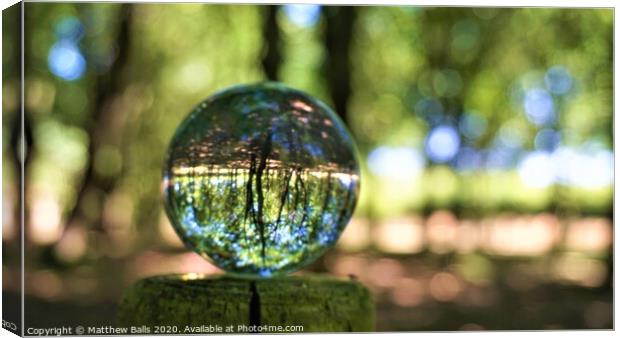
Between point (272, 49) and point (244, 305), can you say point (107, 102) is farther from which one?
point (244, 305)

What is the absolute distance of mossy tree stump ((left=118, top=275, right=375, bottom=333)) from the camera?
600 cm

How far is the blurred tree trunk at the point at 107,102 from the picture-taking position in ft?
46.4

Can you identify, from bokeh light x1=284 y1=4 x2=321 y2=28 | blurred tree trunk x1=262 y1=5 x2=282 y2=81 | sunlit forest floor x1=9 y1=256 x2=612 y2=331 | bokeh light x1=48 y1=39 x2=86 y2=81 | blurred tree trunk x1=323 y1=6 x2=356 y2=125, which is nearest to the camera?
blurred tree trunk x1=262 y1=5 x2=282 y2=81

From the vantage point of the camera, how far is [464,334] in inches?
291

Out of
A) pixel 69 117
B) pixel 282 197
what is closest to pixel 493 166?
pixel 69 117

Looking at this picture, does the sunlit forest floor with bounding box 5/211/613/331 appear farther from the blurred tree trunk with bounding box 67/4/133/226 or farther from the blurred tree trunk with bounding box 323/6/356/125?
the blurred tree trunk with bounding box 323/6/356/125

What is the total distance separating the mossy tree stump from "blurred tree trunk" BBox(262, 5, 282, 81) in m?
5.97

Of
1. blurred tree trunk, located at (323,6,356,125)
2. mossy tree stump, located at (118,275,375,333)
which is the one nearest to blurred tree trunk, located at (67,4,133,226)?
blurred tree trunk, located at (323,6,356,125)

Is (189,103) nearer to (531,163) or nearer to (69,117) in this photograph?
(69,117)

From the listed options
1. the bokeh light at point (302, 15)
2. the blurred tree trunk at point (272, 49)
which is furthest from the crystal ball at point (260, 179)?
the bokeh light at point (302, 15)

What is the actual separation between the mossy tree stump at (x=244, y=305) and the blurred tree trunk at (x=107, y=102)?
26.8 feet

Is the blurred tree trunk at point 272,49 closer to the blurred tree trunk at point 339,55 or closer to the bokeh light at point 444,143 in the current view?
the blurred tree trunk at point 339,55

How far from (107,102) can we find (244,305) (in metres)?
9.16

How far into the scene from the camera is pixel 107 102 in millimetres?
14578
